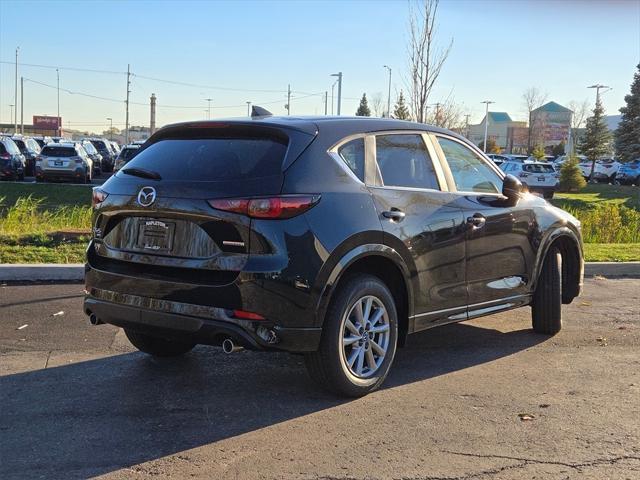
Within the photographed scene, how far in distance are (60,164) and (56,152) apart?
0.58 meters

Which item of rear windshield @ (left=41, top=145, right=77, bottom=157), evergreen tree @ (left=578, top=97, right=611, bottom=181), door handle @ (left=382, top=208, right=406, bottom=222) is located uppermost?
evergreen tree @ (left=578, top=97, right=611, bottom=181)

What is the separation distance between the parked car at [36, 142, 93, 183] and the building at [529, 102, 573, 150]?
7651cm

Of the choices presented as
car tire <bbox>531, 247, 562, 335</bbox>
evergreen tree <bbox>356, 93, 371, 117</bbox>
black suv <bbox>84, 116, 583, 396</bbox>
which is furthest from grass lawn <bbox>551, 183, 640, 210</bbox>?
evergreen tree <bbox>356, 93, 371, 117</bbox>

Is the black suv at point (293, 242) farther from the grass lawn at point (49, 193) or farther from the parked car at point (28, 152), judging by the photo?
the parked car at point (28, 152)

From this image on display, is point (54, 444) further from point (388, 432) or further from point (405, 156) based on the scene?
point (405, 156)

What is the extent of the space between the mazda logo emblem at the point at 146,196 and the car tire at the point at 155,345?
138cm

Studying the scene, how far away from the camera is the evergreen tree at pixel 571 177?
3497 cm

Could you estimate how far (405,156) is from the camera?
5.23m

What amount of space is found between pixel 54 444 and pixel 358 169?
2.52 meters

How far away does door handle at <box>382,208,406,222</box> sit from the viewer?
4.75 m

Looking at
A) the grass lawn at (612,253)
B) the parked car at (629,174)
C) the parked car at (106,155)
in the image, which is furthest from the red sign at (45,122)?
the grass lawn at (612,253)

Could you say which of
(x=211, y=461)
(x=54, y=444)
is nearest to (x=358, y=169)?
(x=211, y=461)

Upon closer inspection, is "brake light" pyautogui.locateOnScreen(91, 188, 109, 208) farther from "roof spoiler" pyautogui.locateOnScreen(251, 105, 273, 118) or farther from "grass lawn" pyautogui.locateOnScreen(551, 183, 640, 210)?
"grass lawn" pyautogui.locateOnScreen(551, 183, 640, 210)

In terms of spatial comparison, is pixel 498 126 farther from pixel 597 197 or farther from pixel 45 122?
pixel 597 197
